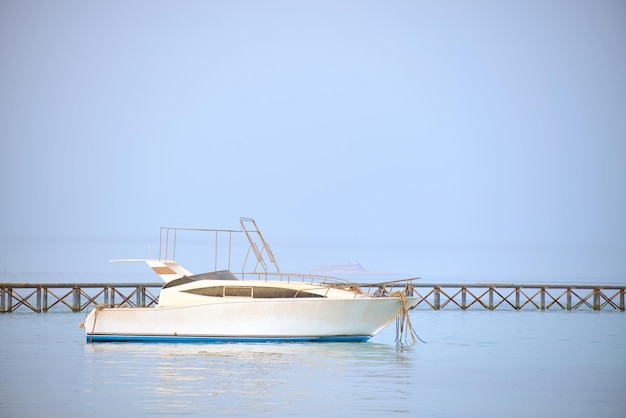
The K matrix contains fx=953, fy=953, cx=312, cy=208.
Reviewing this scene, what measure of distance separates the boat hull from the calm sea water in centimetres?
40

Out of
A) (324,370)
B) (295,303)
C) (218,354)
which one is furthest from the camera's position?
(295,303)

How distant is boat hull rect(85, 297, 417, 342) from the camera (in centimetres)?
3384

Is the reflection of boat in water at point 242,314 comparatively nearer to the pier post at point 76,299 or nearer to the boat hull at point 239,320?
the boat hull at point 239,320

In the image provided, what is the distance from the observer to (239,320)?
111ft

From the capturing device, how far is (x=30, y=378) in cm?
2578

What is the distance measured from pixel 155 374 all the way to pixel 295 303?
325 inches

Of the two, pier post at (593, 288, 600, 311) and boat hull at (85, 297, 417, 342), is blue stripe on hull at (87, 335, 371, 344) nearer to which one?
boat hull at (85, 297, 417, 342)

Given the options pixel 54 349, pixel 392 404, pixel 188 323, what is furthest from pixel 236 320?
pixel 392 404

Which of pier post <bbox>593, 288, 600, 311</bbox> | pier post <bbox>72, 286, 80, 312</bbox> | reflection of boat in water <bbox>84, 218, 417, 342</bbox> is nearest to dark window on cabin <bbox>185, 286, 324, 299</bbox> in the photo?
reflection of boat in water <bbox>84, 218, 417, 342</bbox>

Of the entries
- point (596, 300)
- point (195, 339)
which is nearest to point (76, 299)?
point (195, 339)

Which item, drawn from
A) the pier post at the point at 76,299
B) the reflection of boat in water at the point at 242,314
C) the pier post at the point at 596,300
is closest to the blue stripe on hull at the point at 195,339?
the reflection of boat in water at the point at 242,314

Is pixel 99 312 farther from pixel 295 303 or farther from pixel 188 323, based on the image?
pixel 295 303

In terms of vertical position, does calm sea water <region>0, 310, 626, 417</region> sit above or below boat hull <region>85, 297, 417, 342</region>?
below

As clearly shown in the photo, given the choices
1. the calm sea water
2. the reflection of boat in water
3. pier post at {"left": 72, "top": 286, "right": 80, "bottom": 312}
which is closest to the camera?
the calm sea water
